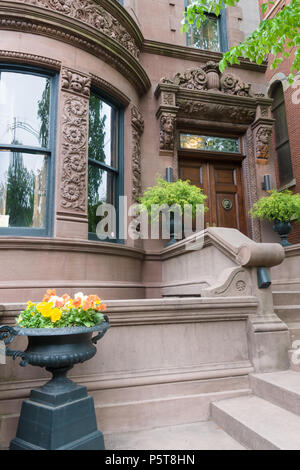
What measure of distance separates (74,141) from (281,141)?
9205mm

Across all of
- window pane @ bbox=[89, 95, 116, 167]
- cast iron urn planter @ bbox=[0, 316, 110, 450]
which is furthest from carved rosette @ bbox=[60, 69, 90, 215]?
cast iron urn planter @ bbox=[0, 316, 110, 450]

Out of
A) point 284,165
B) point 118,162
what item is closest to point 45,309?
point 118,162

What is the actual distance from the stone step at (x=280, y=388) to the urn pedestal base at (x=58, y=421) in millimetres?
1676

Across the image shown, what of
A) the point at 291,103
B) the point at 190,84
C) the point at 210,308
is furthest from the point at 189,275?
the point at 291,103

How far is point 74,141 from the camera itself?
18.4ft

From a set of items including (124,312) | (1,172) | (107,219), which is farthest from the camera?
(107,219)

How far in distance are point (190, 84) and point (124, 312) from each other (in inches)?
266

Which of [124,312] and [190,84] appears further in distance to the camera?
[190,84]

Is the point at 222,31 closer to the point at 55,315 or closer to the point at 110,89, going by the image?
the point at 110,89

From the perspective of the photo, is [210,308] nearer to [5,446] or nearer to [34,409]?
[34,409]

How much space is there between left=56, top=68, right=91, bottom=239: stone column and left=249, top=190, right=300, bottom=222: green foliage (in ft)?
13.5

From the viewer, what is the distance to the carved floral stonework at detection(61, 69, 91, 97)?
223 inches

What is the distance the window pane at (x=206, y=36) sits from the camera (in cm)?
894
